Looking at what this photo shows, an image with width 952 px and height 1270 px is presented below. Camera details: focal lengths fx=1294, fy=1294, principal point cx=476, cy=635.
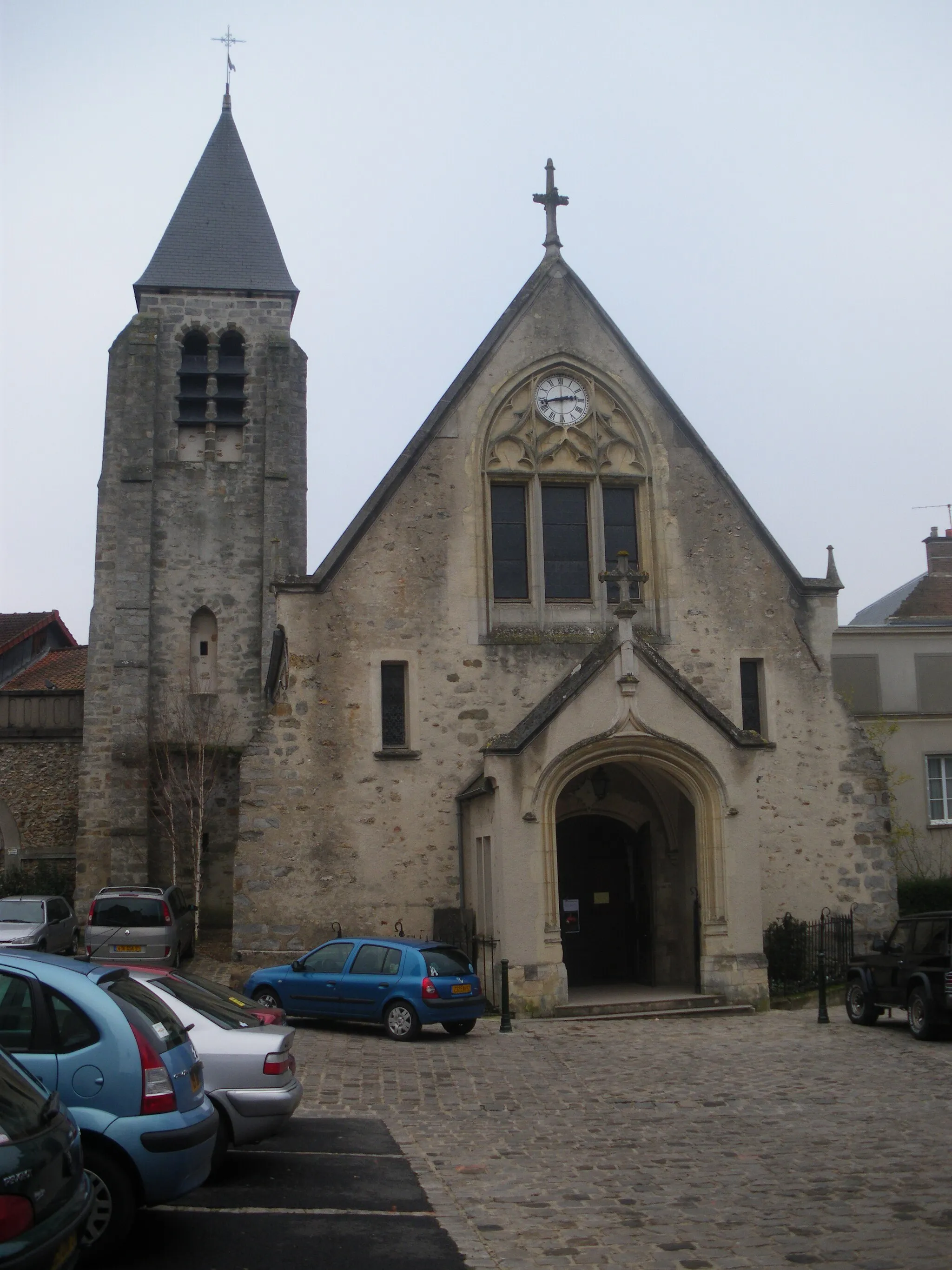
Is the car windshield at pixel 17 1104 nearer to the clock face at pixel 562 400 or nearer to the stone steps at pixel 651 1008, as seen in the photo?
the stone steps at pixel 651 1008

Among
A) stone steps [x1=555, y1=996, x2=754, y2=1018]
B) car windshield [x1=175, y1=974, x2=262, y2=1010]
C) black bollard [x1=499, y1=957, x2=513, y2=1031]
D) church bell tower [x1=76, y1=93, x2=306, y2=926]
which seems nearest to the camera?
car windshield [x1=175, y1=974, x2=262, y2=1010]

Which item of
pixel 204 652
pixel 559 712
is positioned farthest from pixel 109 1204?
pixel 204 652

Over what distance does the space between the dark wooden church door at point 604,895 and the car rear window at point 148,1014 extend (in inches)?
585

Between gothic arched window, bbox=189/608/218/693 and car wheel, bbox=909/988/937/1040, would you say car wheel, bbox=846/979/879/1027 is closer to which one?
car wheel, bbox=909/988/937/1040

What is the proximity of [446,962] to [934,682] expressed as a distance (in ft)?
58.1

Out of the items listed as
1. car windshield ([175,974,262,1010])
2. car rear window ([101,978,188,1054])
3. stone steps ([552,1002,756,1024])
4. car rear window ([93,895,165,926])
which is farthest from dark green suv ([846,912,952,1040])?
car rear window ([93,895,165,926])

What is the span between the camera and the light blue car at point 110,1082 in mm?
7012

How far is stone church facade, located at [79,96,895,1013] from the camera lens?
20.3m

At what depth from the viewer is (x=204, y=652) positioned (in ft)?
108

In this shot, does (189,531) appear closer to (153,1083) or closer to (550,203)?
(550,203)

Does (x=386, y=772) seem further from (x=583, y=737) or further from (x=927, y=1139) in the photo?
(x=927, y=1139)

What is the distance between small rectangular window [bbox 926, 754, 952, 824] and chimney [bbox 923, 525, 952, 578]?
34.9ft

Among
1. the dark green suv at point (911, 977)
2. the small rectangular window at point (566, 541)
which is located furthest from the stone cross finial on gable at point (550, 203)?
the dark green suv at point (911, 977)

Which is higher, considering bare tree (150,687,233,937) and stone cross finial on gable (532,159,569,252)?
stone cross finial on gable (532,159,569,252)
